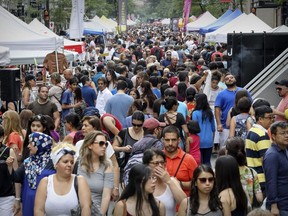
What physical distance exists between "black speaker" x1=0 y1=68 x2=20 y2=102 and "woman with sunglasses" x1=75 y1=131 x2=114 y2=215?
4.58 m

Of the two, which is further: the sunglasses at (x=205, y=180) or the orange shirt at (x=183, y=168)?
the orange shirt at (x=183, y=168)

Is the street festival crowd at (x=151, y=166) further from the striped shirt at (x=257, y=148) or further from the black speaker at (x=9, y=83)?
the black speaker at (x=9, y=83)

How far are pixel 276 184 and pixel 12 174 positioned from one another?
9.30 feet

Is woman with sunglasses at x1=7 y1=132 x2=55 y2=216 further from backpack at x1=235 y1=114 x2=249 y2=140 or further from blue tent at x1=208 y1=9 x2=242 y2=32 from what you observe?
blue tent at x1=208 y1=9 x2=242 y2=32

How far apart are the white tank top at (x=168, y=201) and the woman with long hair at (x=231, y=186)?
53 cm

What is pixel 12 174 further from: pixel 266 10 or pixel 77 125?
pixel 266 10

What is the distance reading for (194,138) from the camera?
36.2ft

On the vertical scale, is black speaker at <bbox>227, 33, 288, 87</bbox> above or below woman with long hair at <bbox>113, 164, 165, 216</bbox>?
above

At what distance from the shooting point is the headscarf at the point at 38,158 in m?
7.90

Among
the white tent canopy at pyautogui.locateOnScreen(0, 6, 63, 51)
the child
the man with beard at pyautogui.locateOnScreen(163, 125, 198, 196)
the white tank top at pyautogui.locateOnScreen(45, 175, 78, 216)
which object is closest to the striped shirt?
the man with beard at pyautogui.locateOnScreen(163, 125, 198, 196)

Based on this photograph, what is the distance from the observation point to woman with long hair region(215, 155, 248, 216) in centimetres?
686

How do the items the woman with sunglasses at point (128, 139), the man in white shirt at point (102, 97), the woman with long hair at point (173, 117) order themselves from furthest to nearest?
the man in white shirt at point (102, 97) → the woman with long hair at point (173, 117) → the woman with sunglasses at point (128, 139)

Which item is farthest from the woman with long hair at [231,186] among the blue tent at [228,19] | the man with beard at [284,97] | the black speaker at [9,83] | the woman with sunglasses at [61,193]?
the blue tent at [228,19]

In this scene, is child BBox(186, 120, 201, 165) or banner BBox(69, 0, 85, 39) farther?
banner BBox(69, 0, 85, 39)
